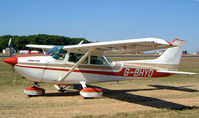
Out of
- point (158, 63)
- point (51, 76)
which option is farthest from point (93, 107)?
point (158, 63)

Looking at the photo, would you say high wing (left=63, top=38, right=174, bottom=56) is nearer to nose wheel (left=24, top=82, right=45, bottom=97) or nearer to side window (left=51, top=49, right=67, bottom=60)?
side window (left=51, top=49, right=67, bottom=60)

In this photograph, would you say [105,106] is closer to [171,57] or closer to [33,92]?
[33,92]

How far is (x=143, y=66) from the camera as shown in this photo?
10.1 meters

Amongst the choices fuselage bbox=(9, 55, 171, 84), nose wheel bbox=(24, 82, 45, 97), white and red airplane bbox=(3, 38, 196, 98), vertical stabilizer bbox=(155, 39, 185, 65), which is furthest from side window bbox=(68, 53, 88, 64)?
vertical stabilizer bbox=(155, 39, 185, 65)

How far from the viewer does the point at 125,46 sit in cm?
705

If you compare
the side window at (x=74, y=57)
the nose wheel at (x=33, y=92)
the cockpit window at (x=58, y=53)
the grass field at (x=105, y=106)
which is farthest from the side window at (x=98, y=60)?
the nose wheel at (x=33, y=92)

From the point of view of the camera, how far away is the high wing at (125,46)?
5680 mm

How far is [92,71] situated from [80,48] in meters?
1.40

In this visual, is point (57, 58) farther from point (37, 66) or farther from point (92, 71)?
point (92, 71)

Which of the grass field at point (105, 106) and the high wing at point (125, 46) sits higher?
the high wing at point (125, 46)

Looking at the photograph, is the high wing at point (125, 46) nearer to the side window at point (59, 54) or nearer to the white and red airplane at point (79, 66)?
the white and red airplane at point (79, 66)

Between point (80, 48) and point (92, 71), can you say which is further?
point (92, 71)

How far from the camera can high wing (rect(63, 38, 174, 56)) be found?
5.68 metres

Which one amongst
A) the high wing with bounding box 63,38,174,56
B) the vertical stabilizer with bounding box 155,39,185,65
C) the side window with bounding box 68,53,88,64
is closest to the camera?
the high wing with bounding box 63,38,174,56
